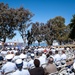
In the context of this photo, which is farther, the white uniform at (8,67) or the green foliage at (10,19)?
the green foliage at (10,19)

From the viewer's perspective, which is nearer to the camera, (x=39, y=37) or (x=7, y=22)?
(x=7, y=22)

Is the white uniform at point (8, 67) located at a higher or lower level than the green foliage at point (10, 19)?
lower

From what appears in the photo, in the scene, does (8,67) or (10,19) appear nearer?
(8,67)

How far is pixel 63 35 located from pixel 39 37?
58.9ft

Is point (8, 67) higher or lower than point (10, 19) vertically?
lower

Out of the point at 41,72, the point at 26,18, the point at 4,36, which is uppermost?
the point at 26,18

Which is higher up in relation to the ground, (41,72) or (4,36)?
(4,36)

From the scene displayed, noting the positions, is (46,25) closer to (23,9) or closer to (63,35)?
(63,35)

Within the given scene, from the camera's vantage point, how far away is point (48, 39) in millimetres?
77250

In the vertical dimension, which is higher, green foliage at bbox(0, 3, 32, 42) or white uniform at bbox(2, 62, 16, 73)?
green foliage at bbox(0, 3, 32, 42)

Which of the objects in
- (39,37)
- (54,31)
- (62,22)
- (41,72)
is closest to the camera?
(41,72)

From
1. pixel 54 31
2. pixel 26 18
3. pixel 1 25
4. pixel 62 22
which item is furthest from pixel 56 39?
pixel 1 25

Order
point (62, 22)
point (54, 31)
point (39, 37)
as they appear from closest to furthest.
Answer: point (39, 37) < point (54, 31) < point (62, 22)

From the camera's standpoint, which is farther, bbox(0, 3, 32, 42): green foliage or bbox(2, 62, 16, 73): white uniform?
bbox(0, 3, 32, 42): green foliage
